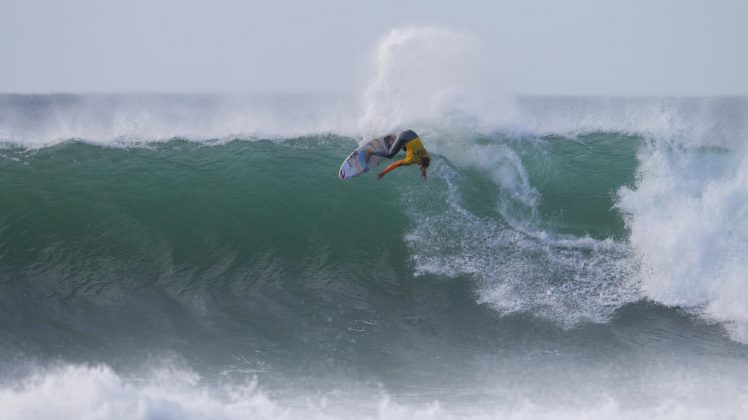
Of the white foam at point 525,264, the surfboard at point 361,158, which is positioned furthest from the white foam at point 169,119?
the white foam at point 525,264

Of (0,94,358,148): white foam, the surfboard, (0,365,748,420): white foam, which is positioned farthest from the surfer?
(0,365,748,420): white foam

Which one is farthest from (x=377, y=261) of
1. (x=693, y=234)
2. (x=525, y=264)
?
(x=693, y=234)

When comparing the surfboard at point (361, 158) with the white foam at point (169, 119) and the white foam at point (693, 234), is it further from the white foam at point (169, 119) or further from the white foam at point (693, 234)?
the white foam at point (693, 234)

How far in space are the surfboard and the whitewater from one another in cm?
62

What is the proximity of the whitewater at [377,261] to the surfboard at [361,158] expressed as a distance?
618 millimetres

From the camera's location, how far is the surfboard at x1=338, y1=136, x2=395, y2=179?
9.37 metres

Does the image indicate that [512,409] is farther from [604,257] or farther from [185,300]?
[185,300]

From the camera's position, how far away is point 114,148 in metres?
11.1

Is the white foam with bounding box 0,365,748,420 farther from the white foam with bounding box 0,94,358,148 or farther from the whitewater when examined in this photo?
the white foam with bounding box 0,94,358,148

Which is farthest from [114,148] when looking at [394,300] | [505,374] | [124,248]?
[505,374]

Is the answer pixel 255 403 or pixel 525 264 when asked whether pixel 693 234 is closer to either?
pixel 525 264

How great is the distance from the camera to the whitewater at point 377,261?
658 centimetres

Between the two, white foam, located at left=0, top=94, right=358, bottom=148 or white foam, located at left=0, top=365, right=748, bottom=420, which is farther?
white foam, located at left=0, top=94, right=358, bottom=148

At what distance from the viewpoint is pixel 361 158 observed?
9.46 m
